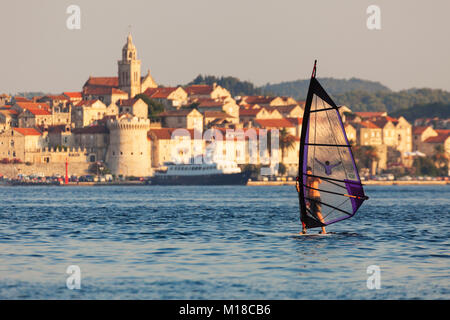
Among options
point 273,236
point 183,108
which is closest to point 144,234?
point 273,236

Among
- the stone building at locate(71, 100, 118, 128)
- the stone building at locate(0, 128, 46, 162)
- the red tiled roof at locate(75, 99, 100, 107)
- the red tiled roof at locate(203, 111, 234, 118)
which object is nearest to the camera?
the stone building at locate(0, 128, 46, 162)

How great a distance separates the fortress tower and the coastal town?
0.16 metres

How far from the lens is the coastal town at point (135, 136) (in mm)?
163125

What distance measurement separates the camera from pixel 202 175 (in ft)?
521

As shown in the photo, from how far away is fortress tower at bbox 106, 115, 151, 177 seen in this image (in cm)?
16200

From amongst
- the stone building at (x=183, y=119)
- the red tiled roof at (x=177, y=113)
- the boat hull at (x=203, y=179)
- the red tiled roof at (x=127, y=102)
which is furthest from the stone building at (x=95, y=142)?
the red tiled roof at (x=177, y=113)

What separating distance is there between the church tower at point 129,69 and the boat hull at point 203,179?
41229 millimetres

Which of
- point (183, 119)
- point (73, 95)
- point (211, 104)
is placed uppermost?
point (73, 95)

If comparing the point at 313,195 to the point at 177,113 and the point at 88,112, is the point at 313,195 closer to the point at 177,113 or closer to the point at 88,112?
the point at 88,112

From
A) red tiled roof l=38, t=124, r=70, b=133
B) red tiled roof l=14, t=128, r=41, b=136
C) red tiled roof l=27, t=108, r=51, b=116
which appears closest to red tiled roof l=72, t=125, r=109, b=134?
red tiled roof l=38, t=124, r=70, b=133

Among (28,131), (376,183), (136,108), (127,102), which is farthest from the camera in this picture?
(127,102)

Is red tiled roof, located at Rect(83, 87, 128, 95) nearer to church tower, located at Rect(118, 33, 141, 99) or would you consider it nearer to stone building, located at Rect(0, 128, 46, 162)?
church tower, located at Rect(118, 33, 141, 99)

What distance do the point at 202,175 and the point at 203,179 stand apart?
2.92 ft

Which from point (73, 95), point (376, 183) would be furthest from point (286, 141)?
point (73, 95)
